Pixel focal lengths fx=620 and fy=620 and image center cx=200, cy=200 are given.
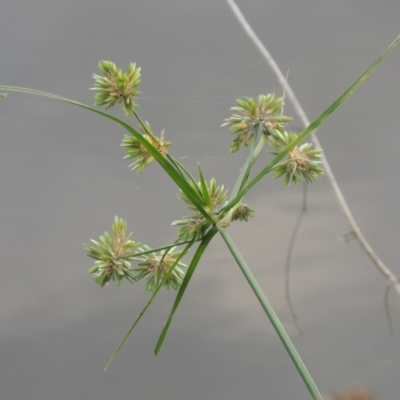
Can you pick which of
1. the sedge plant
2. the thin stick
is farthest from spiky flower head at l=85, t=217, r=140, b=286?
the thin stick

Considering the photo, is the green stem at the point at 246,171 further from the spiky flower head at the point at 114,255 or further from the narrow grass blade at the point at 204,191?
the spiky flower head at the point at 114,255

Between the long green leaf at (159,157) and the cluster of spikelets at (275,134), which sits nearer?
the long green leaf at (159,157)

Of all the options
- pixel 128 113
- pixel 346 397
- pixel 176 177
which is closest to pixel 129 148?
pixel 128 113

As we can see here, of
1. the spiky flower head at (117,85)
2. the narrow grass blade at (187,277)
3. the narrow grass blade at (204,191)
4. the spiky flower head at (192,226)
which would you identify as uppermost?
the spiky flower head at (117,85)

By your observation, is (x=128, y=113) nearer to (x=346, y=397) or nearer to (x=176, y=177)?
(x=176, y=177)

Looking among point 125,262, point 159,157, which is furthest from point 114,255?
point 159,157

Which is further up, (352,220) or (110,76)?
(110,76)

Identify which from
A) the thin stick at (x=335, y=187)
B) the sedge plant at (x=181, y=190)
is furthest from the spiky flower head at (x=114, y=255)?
the thin stick at (x=335, y=187)
